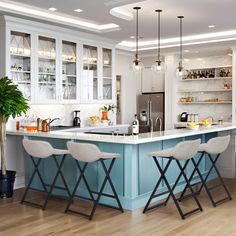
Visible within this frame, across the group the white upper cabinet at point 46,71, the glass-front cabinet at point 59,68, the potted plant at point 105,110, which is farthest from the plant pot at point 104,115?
the white upper cabinet at point 46,71

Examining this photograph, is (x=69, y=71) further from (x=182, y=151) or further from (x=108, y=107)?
(x=182, y=151)

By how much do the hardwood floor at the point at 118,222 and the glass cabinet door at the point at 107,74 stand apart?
3.38 m

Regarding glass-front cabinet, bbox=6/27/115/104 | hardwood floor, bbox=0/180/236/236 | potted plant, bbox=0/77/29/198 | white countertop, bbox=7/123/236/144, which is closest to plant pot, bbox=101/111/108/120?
glass-front cabinet, bbox=6/27/115/104

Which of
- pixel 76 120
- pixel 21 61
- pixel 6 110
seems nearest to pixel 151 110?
pixel 76 120

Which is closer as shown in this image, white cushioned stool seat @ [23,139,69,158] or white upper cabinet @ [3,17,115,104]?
white cushioned stool seat @ [23,139,69,158]

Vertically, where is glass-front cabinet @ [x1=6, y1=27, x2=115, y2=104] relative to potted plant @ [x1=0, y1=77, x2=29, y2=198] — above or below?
above

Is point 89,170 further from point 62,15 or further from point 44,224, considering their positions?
point 62,15

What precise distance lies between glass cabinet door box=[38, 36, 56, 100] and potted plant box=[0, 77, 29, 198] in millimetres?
987

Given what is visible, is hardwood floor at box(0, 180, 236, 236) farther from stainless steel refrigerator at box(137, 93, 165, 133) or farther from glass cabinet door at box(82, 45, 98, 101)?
stainless steel refrigerator at box(137, 93, 165, 133)

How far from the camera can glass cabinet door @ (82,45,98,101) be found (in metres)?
7.28

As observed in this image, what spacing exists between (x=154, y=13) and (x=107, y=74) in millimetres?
2089

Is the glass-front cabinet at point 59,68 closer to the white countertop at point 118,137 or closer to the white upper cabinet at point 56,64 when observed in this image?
the white upper cabinet at point 56,64

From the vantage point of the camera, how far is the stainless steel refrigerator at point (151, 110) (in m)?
10.1

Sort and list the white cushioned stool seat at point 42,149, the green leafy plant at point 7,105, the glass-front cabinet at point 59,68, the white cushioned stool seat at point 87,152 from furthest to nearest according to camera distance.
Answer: the glass-front cabinet at point 59,68, the green leafy plant at point 7,105, the white cushioned stool seat at point 42,149, the white cushioned stool seat at point 87,152
